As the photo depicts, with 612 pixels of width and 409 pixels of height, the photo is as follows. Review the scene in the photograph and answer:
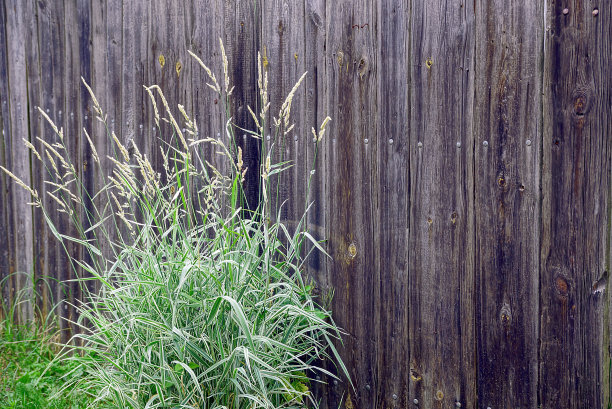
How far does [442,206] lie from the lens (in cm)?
212

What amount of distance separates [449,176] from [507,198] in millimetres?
227

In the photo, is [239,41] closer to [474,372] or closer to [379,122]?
[379,122]

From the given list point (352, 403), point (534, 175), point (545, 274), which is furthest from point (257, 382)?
point (534, 175)

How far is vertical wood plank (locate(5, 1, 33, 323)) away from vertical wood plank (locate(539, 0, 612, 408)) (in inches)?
128

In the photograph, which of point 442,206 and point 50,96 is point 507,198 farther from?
point 50,96

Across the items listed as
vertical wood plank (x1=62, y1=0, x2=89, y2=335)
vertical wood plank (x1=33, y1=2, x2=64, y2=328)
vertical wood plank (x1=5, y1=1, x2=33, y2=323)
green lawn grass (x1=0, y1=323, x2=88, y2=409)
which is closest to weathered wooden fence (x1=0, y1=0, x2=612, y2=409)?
vertical wood plank (x1=62, y1=0, x2=89, y2=335)

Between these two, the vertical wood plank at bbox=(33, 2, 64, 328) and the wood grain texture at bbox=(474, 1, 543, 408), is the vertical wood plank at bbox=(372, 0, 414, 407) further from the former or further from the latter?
the vertical wood plank at bbox=(33, 2, 64, 328)

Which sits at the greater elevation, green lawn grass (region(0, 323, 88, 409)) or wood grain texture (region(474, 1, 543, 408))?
wood grain texture (region(474, 1, 543, 408))

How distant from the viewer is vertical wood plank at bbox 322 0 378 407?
229cm

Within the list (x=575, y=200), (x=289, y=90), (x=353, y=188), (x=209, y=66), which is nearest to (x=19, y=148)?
(x=209, y=66)

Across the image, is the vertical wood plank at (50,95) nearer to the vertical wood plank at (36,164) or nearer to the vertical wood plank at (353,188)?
the vertical wood plank at (36,164)

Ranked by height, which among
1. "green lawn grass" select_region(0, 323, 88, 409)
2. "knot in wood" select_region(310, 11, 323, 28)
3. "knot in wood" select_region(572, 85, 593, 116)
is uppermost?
"knot in wood" select_region(310, 11, 323, 28)

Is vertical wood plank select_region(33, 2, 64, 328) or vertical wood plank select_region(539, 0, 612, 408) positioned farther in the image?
vertical wood plank select_region(33, 2, 64, 328)

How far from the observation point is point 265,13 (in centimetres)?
257
